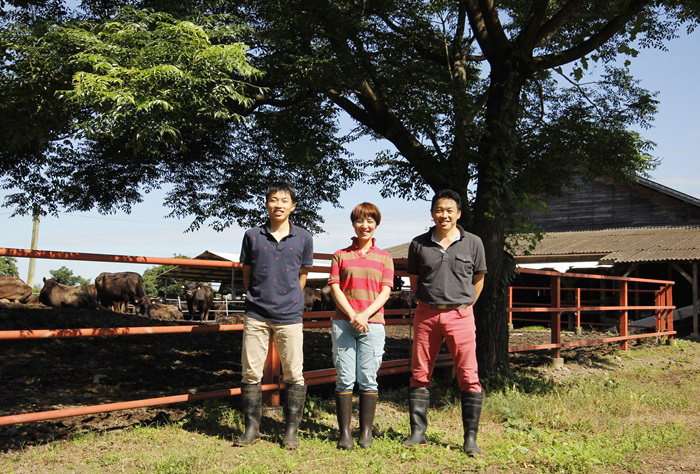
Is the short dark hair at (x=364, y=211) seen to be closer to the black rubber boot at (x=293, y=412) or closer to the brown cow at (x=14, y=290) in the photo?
the black rubber boot at (x=293, y=412)

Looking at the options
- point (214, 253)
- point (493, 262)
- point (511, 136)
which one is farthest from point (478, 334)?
point (214, 253)

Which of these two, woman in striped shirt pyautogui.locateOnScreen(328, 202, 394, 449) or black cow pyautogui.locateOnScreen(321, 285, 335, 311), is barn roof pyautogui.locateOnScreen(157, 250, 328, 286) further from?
woman in striped shirt pyautogui.locateOnScreen(328, 202, 394, 449)

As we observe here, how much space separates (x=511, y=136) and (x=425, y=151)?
1.26 meters

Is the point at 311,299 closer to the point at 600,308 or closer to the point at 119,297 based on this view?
the point at 119,297

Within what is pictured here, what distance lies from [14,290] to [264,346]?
1425 centimetres

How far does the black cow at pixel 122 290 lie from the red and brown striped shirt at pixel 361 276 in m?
16.3

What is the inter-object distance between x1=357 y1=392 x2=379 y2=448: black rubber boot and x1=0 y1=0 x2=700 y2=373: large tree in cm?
270

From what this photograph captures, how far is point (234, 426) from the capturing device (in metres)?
5.11

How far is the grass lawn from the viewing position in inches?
162

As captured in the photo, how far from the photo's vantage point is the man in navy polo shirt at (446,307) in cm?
449

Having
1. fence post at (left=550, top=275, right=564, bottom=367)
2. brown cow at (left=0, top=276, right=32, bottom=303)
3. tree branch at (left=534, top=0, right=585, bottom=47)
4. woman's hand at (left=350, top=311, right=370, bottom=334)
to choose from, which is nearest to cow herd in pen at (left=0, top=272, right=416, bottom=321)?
brown cow at (left=0, top=276, right=32, bottom=303)

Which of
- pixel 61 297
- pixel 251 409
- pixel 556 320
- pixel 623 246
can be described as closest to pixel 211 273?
pixel 61 297

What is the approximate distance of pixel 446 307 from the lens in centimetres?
450

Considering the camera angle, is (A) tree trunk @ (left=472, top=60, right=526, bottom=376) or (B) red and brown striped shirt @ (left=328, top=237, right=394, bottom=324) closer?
(B) red and brown striped shirt @ (left=328, top=237, right=394, bottom=324)
